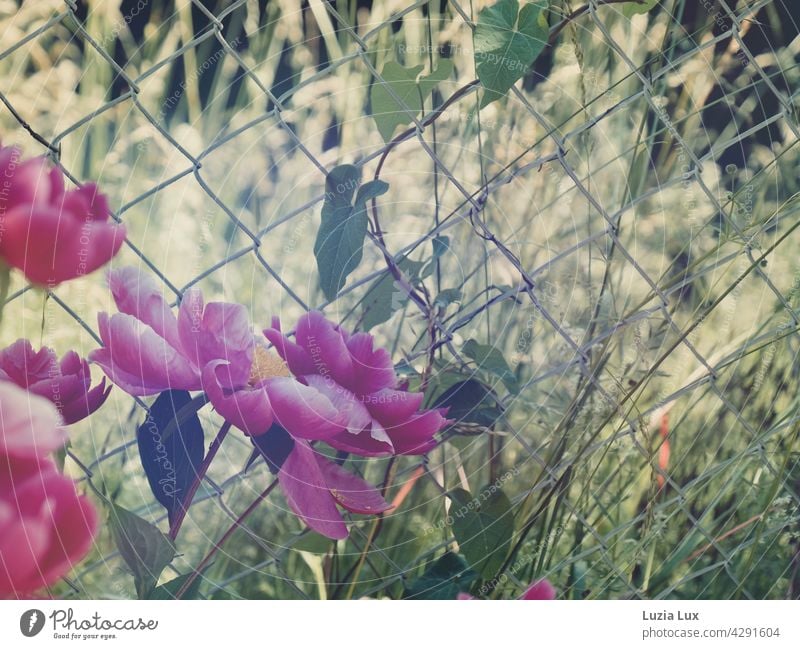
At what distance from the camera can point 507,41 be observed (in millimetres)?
876

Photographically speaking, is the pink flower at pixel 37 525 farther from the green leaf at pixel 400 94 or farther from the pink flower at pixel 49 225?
the green leaf at pixel 400 94

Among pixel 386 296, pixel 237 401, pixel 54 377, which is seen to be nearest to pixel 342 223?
pixel 386 296

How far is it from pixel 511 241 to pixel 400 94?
178 millimetres

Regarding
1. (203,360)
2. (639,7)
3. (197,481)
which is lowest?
(197,481)

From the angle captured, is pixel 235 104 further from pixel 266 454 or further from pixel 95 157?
pixel 266 454

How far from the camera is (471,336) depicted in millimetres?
906

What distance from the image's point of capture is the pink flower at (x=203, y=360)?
2.72 ft

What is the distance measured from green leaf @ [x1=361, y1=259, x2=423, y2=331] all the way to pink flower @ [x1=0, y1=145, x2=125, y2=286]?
23 cm

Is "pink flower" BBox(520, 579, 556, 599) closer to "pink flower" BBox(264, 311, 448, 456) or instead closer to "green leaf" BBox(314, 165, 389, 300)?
"pink flower" BBox(264, 311, 448, 456)

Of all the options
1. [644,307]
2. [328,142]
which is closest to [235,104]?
[328,142]

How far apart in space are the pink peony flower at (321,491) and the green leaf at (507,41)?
38cm

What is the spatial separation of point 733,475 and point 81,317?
2.30 feet

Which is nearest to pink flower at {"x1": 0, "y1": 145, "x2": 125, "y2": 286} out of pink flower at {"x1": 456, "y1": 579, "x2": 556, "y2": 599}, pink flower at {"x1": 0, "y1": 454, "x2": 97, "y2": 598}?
pink flower at {"x1": 0, "y1": 454, "x2": 97, "y2": 598}

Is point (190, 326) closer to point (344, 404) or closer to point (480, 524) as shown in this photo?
point (344, 404)
